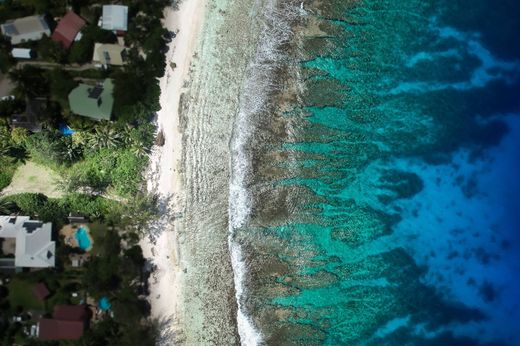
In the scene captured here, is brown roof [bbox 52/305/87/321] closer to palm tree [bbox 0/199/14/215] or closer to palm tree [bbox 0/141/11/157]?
palm tree [bbox 0/199/14/215]

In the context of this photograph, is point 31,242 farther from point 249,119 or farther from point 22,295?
point 249,119

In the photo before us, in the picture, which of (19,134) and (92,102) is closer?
(92,102)

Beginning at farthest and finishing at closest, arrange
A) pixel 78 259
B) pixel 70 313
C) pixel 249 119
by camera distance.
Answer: pixel 249 119, pixel 78 259, pixel 70 313

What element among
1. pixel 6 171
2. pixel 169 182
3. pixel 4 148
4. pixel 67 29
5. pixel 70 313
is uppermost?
pixel 67 29

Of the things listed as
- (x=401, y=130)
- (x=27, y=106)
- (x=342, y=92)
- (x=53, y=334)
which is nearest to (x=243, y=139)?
(x=342, y=92)

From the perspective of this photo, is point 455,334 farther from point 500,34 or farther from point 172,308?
point 500,34

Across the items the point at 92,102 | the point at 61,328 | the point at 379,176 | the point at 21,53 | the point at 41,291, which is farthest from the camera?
the point at 379,176

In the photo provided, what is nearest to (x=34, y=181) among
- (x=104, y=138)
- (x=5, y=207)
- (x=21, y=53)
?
(x=5, y=207)
